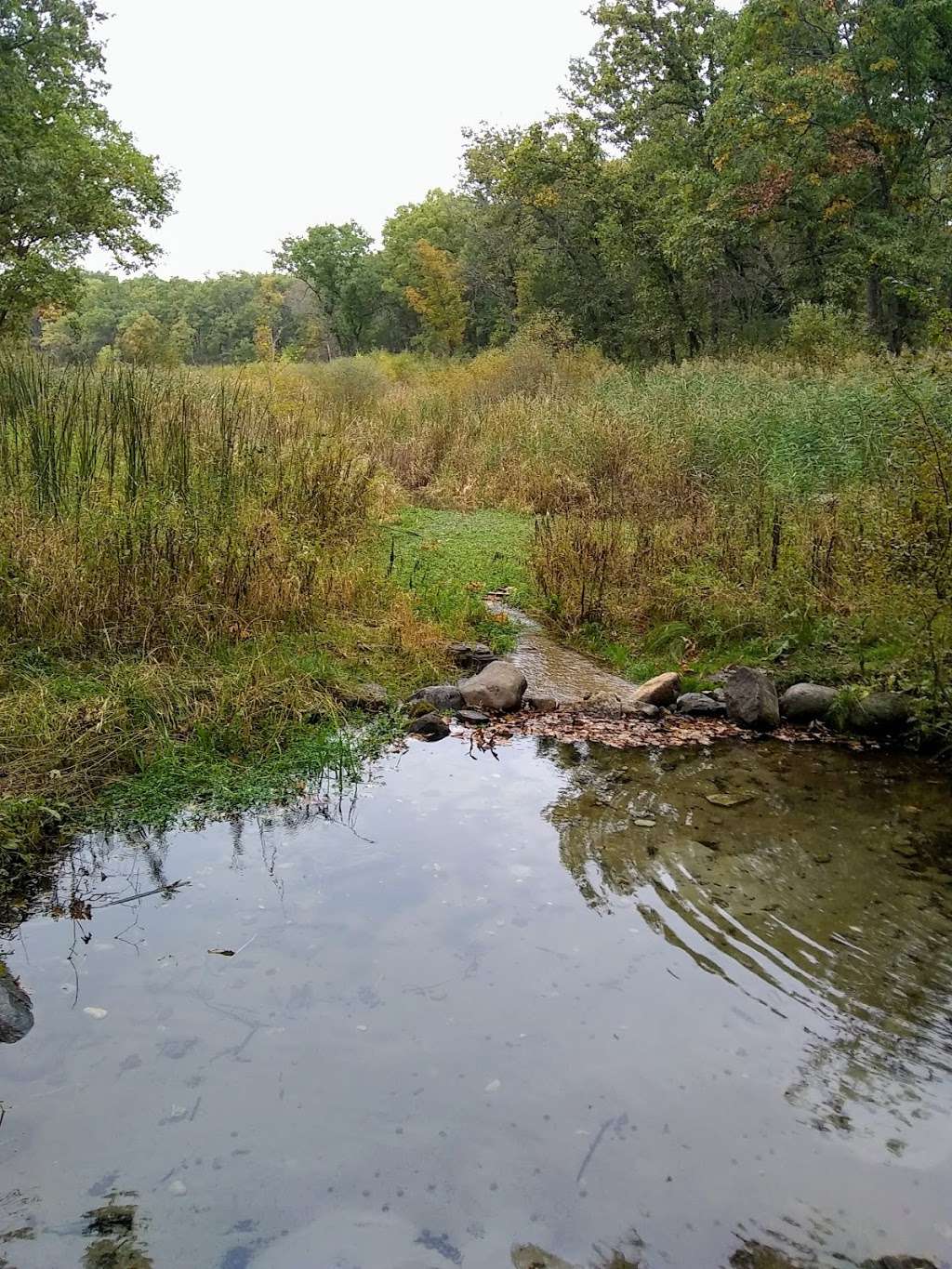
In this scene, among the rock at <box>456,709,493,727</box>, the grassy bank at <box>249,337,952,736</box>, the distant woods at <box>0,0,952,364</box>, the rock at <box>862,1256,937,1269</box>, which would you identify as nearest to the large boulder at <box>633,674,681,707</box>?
the grassy bank at <box>249,337,952,736</box>

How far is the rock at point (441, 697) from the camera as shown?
247 inches

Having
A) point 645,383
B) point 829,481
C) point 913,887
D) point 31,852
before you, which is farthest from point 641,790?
point 645,383

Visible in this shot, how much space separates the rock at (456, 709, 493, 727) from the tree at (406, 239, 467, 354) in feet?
116

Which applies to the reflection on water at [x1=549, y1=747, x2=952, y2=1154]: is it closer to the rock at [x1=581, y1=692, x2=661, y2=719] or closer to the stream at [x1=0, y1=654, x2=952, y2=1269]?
the stream at [x1=0, y1=654, x2=952, y2=1269]

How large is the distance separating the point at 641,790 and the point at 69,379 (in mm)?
6121

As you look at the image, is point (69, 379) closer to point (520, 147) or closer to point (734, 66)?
point (734, 66)

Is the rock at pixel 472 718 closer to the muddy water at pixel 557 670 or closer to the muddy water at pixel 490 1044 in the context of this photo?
the muddy water at pixel 557 670

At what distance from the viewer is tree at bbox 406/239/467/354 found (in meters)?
38.6

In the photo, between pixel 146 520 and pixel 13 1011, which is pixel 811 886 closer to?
pixel 13 1011

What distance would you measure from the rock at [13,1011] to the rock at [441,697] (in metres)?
3.39

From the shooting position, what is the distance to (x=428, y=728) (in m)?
5.94

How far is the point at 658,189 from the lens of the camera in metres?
25.7

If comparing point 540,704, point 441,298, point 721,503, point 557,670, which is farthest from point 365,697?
point 441,298

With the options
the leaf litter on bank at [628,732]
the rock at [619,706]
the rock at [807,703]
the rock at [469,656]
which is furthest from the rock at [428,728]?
the rock at [807,703]
